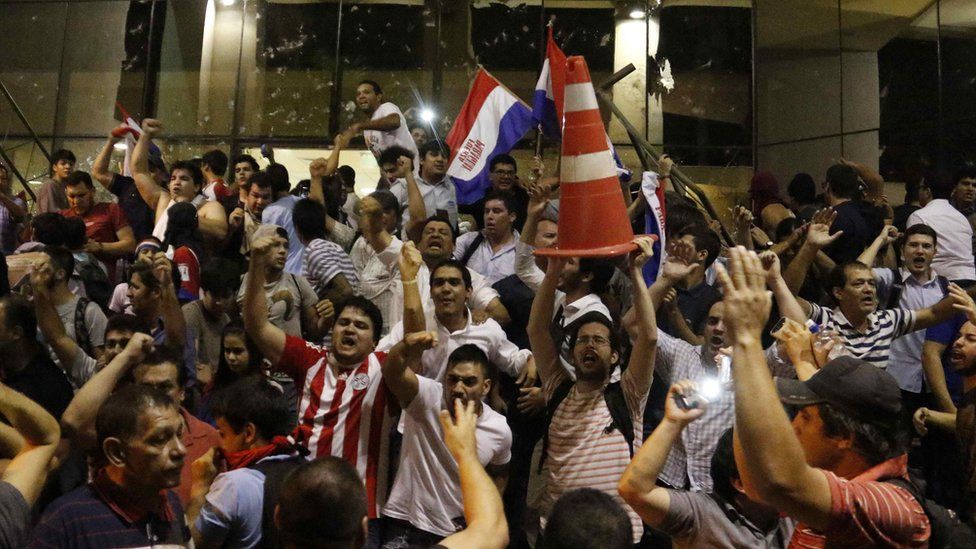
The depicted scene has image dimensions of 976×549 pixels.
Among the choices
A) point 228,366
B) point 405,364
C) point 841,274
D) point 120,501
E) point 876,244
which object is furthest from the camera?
point 876,244

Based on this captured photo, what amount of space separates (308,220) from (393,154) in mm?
1621

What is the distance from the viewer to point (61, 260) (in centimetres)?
725

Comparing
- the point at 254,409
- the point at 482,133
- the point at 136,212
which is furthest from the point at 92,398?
the point at 136,212

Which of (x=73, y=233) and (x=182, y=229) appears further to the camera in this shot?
(x=182, y=229)

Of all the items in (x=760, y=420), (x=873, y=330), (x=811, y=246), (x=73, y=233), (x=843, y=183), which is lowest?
(x=760, y=420)

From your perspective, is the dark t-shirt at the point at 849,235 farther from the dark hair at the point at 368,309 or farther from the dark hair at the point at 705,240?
the dark hair at the point at 368,309

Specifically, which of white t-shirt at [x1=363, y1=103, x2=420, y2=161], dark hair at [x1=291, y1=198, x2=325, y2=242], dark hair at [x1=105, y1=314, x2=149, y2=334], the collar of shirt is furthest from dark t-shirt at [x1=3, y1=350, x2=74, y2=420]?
white t-shirt at [x1=363, y1=103, x2=420, y2=161]

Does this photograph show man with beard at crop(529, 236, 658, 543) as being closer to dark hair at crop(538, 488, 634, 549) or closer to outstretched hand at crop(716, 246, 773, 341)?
dark hair at crop(538, 488, 634, 549)

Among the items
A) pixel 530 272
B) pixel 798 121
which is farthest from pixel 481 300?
pixel 798 121

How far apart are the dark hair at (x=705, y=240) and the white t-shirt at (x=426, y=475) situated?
→ 232cm

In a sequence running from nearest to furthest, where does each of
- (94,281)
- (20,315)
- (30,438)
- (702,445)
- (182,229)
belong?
(30,438)
(702,445)
(20,315)
(94,281)
(182,229)

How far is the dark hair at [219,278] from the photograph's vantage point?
7.10 m

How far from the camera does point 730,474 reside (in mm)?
3943

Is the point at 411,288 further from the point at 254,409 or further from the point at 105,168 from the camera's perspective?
the point at 105,168
